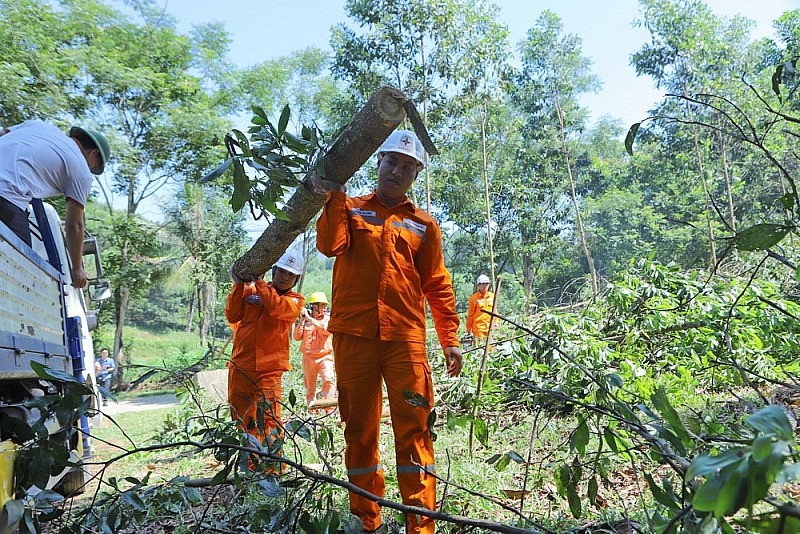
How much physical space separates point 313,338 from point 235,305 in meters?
3.85

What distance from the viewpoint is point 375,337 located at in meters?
2.95

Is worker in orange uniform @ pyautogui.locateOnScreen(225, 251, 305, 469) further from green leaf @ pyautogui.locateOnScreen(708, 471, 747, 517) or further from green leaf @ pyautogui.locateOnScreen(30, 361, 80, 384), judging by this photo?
green leaf @ pyautogui.locateOnScreen(708, 471, 747, 517)

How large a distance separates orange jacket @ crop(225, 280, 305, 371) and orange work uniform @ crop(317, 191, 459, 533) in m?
1.32

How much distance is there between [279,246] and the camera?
3.64 m

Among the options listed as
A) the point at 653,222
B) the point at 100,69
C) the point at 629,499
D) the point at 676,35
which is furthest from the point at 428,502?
the point at 653,222

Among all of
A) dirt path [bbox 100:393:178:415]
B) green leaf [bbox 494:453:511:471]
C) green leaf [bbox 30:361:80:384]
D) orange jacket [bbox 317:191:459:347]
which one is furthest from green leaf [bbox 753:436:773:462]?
dirt path [bbox 100:393:178:415]

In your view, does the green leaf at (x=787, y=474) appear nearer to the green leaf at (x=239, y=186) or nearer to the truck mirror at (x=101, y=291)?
the green leaf at (x=239, y=186)

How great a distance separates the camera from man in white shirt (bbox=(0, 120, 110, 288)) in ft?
10.6

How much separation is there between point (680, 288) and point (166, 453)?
5387mm

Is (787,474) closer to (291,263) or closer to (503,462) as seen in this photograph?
(503,462)

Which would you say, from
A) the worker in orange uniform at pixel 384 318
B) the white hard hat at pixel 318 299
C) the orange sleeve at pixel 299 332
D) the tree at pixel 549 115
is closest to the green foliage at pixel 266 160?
the worker in orange uniform at pixel 384 318

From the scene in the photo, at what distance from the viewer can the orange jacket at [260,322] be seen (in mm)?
4340

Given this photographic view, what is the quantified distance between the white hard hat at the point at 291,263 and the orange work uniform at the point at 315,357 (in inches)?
135

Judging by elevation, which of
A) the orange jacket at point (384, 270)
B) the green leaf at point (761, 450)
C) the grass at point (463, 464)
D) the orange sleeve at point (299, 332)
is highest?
the orange sleeve at point (299, 332)
